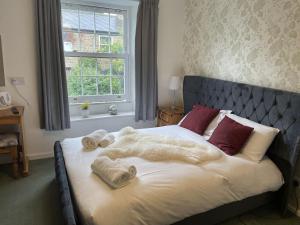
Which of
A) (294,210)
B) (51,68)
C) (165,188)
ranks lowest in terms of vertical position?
(294,210)

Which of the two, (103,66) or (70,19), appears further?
(103,66)

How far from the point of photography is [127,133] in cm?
273

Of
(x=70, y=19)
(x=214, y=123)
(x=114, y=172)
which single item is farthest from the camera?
(x=70, y=19)

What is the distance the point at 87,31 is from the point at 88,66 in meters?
0.53

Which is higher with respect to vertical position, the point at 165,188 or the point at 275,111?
the point at 275,111

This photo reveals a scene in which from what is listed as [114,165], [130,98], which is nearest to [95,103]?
[130,98]

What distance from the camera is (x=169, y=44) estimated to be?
4.00 metres

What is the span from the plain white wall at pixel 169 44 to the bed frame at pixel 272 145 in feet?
4.41

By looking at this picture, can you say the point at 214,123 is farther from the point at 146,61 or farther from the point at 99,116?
the point at 99,116

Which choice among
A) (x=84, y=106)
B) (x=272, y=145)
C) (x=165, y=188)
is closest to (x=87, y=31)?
(x=84, y=106)

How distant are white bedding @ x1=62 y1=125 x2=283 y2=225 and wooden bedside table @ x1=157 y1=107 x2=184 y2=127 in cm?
152

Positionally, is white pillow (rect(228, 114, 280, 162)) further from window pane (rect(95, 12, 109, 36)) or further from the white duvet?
window pane (rect(95, 12, 109, 36))

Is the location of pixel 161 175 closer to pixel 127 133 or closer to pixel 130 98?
pixel 127 133

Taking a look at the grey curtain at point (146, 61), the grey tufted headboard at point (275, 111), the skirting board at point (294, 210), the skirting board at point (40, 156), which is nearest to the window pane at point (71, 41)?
the grey curtain at point (146, 61)
